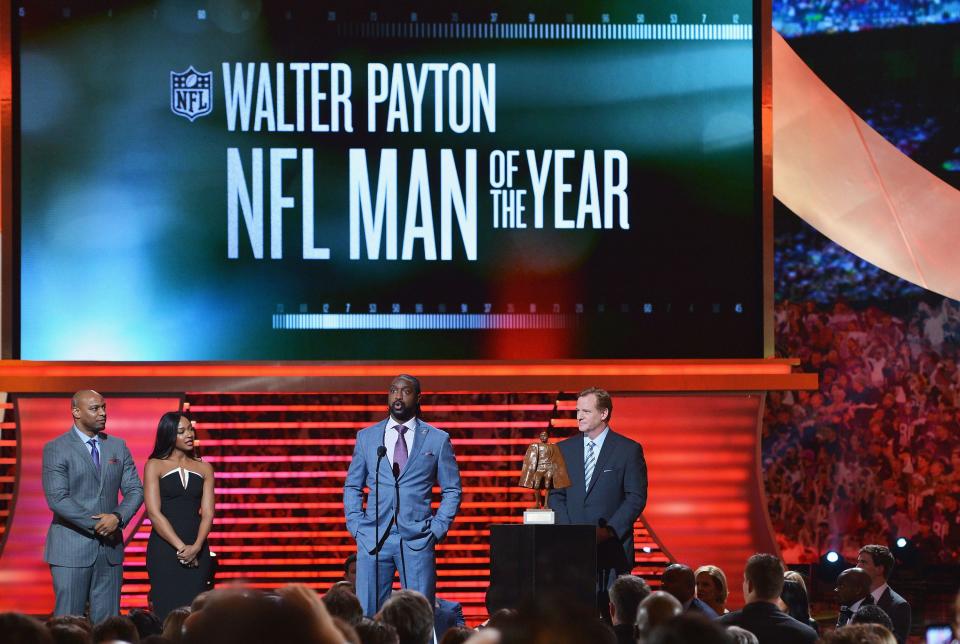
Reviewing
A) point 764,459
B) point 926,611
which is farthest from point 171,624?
point 764,459

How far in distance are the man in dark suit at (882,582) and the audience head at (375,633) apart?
3.02 metres

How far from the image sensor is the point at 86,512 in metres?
6.41

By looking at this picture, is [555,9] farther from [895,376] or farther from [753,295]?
[895,376]

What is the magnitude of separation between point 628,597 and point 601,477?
194 centimetres

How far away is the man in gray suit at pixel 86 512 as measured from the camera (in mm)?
6387

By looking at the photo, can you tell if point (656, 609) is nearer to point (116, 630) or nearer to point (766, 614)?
point (766, 614)

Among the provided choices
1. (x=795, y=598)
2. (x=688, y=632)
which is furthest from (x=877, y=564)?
(x=688, y=632)

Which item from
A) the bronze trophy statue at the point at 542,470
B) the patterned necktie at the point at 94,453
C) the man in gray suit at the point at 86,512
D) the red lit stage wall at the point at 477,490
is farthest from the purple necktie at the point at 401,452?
the red lit stage wall at the point at 477,490

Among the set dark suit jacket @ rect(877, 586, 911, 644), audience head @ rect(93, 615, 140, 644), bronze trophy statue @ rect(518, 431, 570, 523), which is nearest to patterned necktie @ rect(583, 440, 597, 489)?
bronze trophy statue @ rect(518, 431, 570, 523)

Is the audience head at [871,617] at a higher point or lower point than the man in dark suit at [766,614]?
lower

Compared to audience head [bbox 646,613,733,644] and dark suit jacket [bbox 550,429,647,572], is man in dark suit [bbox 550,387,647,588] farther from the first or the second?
audience head [bbox 646,613,733,644]

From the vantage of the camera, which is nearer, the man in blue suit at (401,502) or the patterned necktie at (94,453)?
the man in blue suit at (401,502)

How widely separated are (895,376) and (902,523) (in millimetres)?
1160

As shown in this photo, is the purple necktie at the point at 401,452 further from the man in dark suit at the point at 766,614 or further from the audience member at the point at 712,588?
the man in dark suit at the point at 766,614
